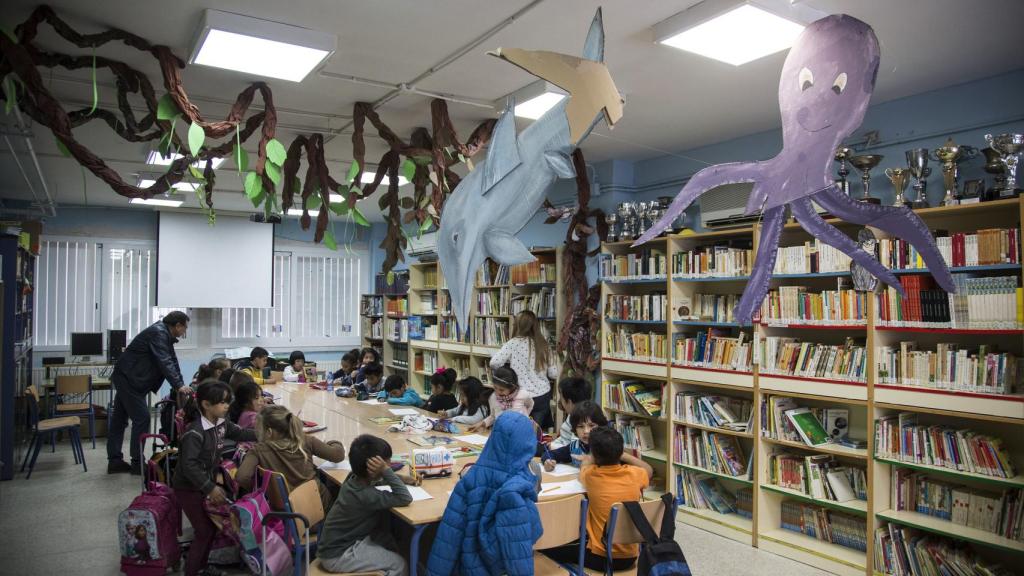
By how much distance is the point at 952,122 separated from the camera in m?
3.71

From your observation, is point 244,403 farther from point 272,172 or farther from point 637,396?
point 637,396

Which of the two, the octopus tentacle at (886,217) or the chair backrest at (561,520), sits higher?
the octopus tentacle at (886,217)

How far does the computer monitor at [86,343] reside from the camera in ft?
26.3

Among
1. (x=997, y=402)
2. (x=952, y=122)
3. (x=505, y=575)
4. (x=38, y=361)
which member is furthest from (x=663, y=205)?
(x=38, y=361)

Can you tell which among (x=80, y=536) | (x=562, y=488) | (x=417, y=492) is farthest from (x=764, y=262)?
(x=80, y=536)

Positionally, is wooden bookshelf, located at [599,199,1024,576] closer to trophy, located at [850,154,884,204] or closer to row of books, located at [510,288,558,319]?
trophy, located at [850,154,884,204]

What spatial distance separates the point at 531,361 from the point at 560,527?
95.1 inches

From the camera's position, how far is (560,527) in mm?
2619

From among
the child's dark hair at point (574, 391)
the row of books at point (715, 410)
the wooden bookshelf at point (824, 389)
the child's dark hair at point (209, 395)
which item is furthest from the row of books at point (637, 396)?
the child's dark hair at point (209, 395)

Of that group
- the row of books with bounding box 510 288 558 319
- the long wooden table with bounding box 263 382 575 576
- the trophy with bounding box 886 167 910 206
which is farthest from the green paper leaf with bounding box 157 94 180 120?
the trophy with bounding box 886 167 910 206

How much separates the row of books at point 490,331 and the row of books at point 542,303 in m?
0.38

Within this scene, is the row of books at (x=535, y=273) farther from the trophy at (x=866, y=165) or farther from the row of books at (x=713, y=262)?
the trophy at (x=866, y=165)

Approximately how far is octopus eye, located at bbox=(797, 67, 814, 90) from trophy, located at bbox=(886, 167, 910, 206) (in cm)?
258

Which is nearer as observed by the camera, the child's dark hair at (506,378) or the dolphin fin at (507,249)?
the dolphin fin at (507,249)
